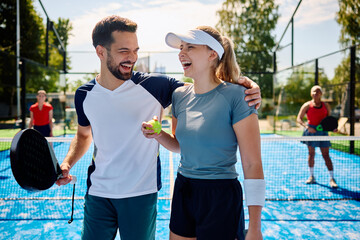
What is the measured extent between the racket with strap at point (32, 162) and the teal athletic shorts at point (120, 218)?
34 cm

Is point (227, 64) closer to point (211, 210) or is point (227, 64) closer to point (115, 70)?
point (115, 70)

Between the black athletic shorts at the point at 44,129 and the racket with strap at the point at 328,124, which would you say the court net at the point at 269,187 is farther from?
the black athletic shorts at the point at 44,129

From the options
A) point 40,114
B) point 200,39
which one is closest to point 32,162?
point 200,39

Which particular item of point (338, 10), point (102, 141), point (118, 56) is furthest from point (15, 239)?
point (338, 10)

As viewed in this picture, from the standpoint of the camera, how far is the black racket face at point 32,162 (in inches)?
62.7

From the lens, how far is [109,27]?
2.10m

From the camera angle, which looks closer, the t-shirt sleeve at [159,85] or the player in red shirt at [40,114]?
the t-shirt sleeve at [159,85]

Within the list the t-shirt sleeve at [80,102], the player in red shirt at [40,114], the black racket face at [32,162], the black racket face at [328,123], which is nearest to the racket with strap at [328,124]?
the black racket face at [328,123]

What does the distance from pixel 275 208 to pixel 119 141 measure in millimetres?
3480

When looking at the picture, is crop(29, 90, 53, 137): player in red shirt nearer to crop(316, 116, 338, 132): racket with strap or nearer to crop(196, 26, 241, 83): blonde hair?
crop(316, 116, 338, 132): racket with strap

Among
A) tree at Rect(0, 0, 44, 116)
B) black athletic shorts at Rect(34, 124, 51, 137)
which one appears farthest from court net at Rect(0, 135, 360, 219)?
tree at Rect(0, 0, 44, 116)

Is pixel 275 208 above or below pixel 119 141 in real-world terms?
below

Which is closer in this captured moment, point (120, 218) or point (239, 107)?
point (239, 107)

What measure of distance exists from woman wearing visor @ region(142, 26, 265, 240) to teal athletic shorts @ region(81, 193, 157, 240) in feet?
0.80
